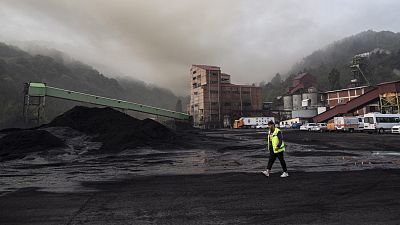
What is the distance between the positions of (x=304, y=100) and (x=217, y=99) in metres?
27.5

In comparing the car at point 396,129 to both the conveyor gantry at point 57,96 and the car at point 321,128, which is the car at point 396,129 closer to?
the car at point 321,128

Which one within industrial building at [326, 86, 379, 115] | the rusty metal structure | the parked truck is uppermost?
industrial building at [326, 86, 379, 115]

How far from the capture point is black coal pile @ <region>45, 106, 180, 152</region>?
24109 mm

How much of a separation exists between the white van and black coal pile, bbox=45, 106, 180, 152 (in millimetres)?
28986

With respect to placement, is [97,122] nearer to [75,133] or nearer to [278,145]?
[75,133]

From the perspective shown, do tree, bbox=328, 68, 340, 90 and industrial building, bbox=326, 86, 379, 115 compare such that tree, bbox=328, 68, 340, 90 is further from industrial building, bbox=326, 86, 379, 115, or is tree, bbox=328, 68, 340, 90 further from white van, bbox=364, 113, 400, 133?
white van, bbox=364, 113, 400, 133

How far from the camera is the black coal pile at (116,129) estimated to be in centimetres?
2411

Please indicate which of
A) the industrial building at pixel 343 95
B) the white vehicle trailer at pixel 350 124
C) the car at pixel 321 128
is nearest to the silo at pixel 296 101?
the industrial building at pixel 343 95

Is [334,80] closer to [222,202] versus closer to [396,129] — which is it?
[396,129]

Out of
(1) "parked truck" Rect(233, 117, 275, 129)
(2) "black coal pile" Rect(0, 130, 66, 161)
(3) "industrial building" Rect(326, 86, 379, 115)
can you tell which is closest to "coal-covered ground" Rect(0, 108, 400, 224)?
(2) "black coal pile" Rect(0, 130, 66, 161)

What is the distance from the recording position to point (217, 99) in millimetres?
100688

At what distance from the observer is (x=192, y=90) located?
108 metres

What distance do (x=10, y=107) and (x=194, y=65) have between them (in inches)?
2857

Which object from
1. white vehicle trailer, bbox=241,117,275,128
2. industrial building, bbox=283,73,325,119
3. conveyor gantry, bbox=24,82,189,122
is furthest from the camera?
industrial building, bbox=283,73,325,119
